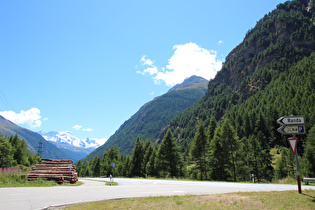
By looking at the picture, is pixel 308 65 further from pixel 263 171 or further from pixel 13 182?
pixel 13 182

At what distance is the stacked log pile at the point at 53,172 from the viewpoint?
72.0ft

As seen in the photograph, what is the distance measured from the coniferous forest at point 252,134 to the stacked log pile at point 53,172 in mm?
22684

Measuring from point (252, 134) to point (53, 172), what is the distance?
74.8 meters

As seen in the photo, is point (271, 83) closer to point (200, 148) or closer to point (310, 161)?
point (310, 161)

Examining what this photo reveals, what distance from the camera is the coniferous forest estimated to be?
36.5 metres

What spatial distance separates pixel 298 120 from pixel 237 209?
6136 millimetres

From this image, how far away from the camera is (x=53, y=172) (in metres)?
22.7

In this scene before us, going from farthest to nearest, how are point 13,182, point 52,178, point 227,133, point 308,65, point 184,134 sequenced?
1. point 184,134
2. point 308,65
3. point 227,133
4. point 52,178
5. point 13,182

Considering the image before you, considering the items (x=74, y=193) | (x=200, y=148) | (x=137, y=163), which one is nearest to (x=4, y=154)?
(x=137, y=163)

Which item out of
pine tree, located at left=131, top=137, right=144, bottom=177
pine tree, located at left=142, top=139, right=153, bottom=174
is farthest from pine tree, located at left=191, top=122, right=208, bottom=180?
pine tree, located at left=131, top=137, right=144, bottom=177

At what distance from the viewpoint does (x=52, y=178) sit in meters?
22.2

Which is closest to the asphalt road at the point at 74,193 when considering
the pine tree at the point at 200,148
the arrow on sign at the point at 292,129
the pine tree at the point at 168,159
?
the arrow on sign at the point at 292,129

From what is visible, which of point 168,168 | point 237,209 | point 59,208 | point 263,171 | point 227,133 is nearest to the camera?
point 237,209

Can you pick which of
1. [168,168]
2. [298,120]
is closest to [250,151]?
[168,168]
